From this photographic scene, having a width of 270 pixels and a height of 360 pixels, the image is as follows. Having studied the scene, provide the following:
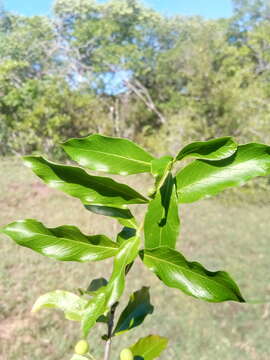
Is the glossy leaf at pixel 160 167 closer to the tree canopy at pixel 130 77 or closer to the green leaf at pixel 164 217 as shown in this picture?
the green leaf at pixel 164 217

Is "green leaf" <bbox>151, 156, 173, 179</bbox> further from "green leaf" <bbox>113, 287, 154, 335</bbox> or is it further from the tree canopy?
the tree canopy

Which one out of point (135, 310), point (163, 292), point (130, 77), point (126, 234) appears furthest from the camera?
point (130, 77)

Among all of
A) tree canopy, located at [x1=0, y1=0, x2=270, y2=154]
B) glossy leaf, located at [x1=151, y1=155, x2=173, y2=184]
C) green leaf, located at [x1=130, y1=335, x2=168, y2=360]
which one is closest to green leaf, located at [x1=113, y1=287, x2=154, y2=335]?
green leaf, located at [x1=130, y1=335, x2=168, y2=360]

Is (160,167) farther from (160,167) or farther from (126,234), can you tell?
(126,234)

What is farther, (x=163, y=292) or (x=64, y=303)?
(x=163, y=292)

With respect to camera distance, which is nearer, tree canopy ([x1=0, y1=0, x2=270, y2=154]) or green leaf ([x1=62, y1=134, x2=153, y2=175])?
green leaf ([x1=62, y1=134, x2=153, y2=175])

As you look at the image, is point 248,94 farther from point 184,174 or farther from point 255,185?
point 184,174

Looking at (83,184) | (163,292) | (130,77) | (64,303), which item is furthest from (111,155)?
(130,77)
